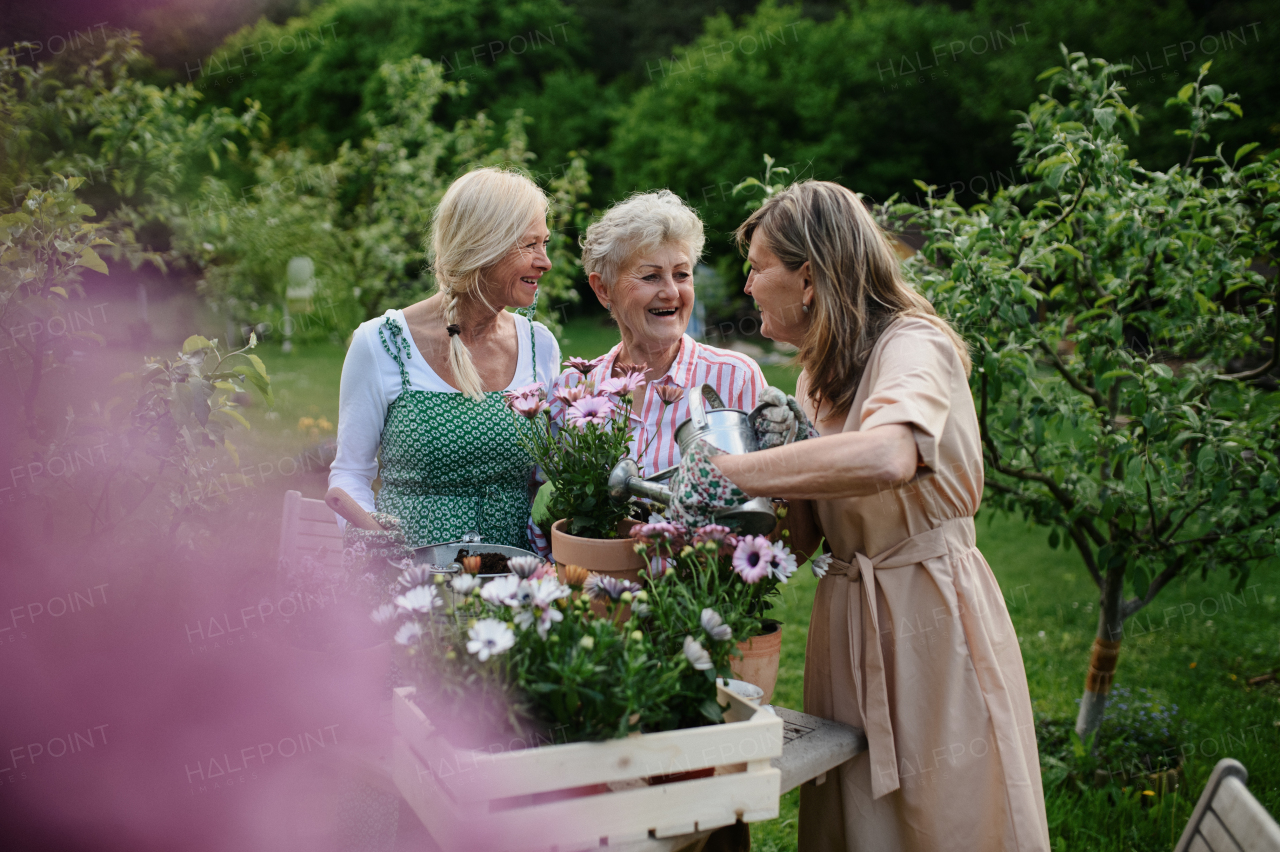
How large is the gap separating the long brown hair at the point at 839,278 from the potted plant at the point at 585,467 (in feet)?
1.37

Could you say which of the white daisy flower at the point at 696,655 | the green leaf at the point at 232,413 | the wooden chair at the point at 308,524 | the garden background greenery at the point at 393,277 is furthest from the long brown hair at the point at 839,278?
the wooden chair at the point at 308,524

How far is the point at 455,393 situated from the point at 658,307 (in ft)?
2.11

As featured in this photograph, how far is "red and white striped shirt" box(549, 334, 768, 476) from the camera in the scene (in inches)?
93.0

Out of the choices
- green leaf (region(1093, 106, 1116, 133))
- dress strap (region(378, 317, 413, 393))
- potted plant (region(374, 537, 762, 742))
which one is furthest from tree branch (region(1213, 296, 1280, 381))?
dress strap (region(378, 317, 413, 393))

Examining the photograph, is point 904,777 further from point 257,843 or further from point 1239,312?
point 1239,312

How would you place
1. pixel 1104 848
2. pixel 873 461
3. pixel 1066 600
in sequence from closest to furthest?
1. pixel 873 461
2. pixel 1104 848
3. pixel 1066 600

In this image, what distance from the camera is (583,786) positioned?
1.40 m

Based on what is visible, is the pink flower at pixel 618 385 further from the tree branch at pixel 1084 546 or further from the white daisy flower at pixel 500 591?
the tree branch at pixel 1084 546

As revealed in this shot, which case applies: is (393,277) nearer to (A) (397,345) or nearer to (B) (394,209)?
(B) (394,209)

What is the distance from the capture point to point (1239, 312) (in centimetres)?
353

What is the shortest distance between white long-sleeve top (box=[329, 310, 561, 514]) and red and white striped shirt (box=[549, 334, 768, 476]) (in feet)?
1.32

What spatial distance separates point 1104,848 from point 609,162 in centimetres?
2613

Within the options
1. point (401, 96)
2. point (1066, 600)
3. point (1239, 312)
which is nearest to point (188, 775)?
point (1239, 312)

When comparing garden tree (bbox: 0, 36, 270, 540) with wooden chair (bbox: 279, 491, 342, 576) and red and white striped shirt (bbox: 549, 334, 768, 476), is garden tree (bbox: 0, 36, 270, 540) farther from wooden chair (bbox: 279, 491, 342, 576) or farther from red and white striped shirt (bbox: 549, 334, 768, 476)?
red and white striped shirt (bbox: 549, 334, 768, 476)
